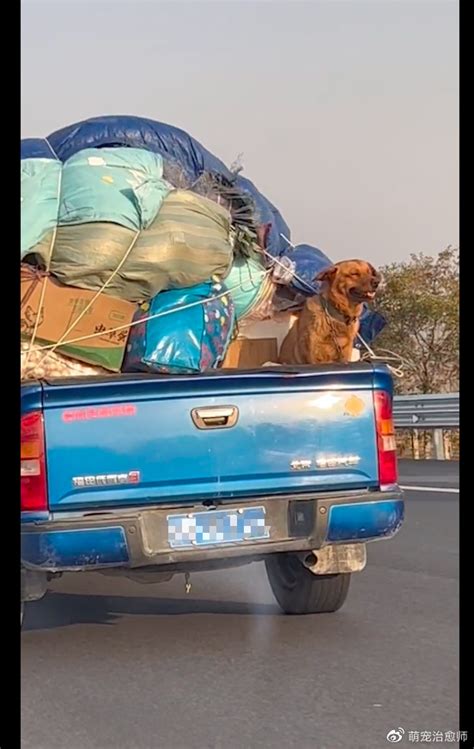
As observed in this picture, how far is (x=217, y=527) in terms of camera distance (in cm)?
510

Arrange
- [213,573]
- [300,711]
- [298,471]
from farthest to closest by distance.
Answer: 1. [213,573]
2. [298,471]
3. [300,711]

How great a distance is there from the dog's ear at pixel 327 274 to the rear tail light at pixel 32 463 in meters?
3.33

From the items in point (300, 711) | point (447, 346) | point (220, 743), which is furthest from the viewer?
point (447, 346)

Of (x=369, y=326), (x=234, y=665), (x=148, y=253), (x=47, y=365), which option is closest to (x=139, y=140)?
(x=148, y=253)

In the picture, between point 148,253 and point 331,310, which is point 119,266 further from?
point 331,310

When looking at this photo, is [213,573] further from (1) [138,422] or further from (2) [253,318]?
(1) [138,422]

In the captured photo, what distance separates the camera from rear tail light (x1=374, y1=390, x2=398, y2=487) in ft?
17.5

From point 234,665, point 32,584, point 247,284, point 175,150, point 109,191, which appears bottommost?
point 234,665

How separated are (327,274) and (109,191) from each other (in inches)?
84.1

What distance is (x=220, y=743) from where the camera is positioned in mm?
4191

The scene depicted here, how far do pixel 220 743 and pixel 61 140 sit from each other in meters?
4.29

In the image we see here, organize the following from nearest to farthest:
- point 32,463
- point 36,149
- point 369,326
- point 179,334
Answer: point 32,463, point 179,334, point 36,149, point 369,326

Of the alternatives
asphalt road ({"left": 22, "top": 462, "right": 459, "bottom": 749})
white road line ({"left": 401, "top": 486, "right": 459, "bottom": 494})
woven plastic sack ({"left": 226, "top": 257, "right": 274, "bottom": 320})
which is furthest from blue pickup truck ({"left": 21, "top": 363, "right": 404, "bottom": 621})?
white road line ({"left": 401, "top": 486, "right": 459, "bottom": 494})

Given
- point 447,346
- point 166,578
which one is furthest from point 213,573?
point 447,346
